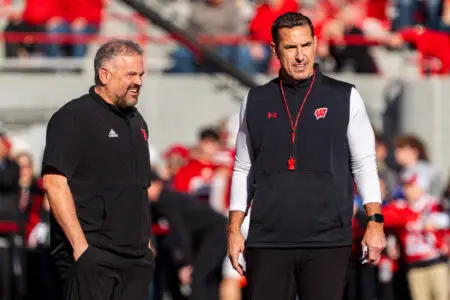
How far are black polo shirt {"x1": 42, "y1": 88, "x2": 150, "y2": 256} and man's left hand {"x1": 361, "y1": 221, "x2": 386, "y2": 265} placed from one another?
4.23ft

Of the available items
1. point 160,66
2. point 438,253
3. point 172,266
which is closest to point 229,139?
point 172,266

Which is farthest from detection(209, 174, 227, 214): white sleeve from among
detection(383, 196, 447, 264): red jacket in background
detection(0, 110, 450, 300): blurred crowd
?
detection(383, 196, 447, 264): red jacket in background

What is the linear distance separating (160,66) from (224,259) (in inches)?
225

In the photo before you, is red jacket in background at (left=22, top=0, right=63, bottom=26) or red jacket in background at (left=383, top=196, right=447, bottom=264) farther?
red jacket in background at (left=22, top=0, right=63, bottom=26)

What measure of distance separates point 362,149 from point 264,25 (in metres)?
8.94

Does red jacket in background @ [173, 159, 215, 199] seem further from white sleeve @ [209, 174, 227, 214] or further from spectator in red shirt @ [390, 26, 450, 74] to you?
spectator in red shirt @ [390, 26, 450, 74]

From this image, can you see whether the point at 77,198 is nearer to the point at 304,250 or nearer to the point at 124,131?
the point at 124,131

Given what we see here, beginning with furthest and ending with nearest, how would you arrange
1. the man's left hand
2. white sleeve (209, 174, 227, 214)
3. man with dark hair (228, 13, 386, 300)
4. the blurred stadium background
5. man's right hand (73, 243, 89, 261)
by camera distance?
the blurred stadium background → white sleeve (209, 174, 227, 214) → man's right hand (73, 243, 89, 261) → man with dark hair (228, 13, 386, 300) → the man's left hand

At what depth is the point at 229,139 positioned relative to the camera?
12930 millimetres

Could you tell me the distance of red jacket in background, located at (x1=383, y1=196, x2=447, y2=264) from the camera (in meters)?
11.6

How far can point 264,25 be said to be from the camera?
1573 centimetres

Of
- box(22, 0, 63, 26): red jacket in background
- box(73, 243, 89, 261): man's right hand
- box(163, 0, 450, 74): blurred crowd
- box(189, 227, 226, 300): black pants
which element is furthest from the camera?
box(22, 0, 63, 26): red jacket in background

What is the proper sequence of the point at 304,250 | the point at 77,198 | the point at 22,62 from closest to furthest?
the point at 304,250 → the point at 77,198 → the point at 22,62

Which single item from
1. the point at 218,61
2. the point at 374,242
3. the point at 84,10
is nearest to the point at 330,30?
the point at 218,61
